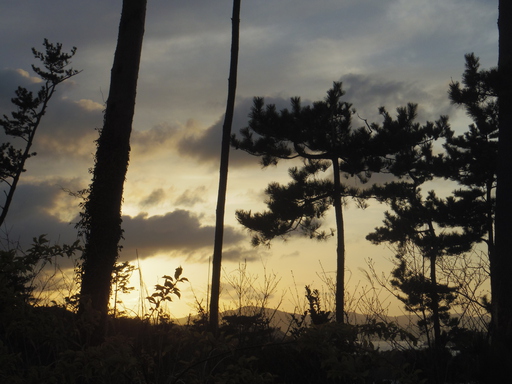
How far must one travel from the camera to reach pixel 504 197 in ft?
30.1

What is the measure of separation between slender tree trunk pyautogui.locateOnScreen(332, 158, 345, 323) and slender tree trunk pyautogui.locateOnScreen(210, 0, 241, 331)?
5.34 metres

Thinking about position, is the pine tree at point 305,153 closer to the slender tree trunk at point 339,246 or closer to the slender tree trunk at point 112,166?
the slender tree trunk at point 339,246

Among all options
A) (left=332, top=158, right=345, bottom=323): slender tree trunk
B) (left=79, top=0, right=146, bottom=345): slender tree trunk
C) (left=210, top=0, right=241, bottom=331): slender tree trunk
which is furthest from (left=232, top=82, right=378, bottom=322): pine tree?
(left=79, top=0, right=146, bottom=345): slender tree trunk

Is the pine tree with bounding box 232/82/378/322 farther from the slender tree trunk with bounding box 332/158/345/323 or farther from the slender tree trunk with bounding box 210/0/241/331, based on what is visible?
the slender tree trunk with bounding box 210/0/241/331

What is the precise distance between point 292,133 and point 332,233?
3749 millimetres

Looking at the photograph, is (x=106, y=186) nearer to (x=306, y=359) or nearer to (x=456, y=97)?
(x=306, y=359)

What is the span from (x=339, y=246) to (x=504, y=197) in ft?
24.1

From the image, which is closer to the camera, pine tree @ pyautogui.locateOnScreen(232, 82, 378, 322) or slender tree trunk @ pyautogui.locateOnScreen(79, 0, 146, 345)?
slender tree trunk @ pyautogui.locateOnScreen(79, 0, 146, 345)

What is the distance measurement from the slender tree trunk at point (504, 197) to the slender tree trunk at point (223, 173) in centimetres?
539

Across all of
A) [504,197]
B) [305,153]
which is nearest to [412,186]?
[305,153]

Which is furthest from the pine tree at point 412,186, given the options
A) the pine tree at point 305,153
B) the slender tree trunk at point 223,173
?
the slender tree trunk at point 223,173

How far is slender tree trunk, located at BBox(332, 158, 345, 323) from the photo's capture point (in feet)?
50.2

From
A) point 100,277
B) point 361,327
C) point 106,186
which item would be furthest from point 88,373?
point 106,186

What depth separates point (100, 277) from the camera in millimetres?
6703
